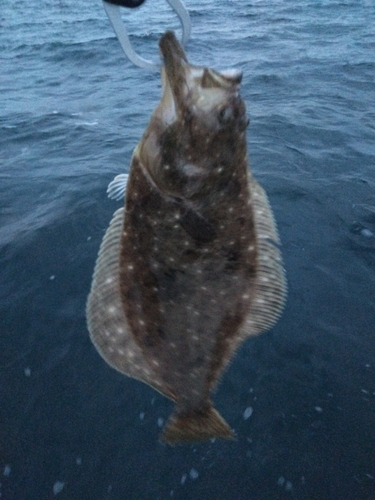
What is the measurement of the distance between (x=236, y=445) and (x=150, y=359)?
81.1 inches

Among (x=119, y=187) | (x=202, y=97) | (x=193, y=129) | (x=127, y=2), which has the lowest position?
(x=119, y=187)

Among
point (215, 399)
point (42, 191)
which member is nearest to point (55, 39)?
point (42, 191)

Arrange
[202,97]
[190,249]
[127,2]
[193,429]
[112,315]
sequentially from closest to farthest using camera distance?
[127,2] → [202,97] → [190,249] → [112,315] → [193,429]

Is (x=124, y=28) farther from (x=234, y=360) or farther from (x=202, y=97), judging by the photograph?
(x=234, y=360)

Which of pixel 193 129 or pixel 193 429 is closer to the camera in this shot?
pixel 193 129

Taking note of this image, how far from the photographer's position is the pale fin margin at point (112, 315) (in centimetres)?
271

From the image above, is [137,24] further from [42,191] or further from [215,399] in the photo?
[215,399]

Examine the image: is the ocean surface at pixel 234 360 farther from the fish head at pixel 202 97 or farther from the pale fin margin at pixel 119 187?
the fish head at pixel 202 97

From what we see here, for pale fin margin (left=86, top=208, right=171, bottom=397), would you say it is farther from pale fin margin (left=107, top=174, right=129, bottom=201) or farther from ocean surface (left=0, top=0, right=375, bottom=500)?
ocean surface (left=0, top=0, right=375, bottom=500)

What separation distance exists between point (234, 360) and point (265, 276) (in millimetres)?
2508

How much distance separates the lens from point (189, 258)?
8.71 feet

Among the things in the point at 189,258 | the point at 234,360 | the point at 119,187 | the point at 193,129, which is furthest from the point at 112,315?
the point at 234,360

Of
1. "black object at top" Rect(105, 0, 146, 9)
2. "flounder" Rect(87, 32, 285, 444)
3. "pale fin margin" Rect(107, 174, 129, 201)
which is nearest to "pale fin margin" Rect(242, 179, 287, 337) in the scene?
"flounder" Rect(87, 32, 285, 444)

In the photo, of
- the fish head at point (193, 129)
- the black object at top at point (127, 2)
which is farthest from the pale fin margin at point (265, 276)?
the black object at top at point (127, 2)
